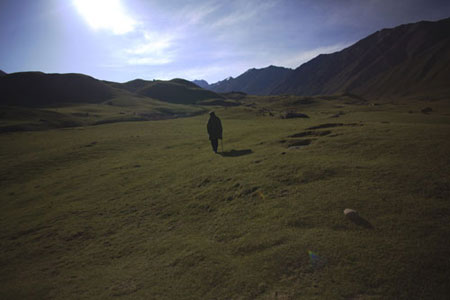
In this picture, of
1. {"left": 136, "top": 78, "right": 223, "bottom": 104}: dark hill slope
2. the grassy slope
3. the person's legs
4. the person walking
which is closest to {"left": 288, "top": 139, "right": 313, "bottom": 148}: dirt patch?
the grassy slope

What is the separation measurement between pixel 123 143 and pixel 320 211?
27480 millimetres

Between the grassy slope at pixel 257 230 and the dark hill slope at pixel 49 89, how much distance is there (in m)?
135

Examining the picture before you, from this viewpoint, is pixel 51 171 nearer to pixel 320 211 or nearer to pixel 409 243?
pixel 320 211

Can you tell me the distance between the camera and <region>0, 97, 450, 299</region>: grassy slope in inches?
188

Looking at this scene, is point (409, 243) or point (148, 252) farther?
point (148, 252)

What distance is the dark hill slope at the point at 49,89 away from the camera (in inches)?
4520

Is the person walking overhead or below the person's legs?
overhead

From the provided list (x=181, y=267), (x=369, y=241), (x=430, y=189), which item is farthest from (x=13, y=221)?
(x=430, y=189)

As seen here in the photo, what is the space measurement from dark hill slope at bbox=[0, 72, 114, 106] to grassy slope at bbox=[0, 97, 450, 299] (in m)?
135

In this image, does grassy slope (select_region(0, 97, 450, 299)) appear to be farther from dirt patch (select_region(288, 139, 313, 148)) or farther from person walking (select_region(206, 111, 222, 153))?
person walking (select_region(206, 111, 222, 153))

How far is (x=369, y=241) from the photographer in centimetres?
535

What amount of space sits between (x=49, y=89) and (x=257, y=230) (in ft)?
528

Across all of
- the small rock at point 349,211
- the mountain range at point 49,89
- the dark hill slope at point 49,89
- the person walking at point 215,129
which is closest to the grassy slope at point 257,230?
the small rock at point 349,211

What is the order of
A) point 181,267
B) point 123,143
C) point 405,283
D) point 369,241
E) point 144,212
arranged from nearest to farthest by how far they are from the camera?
point 405,283 → point 369,241 → point 181,267 → point 144,212 → point 123,143
